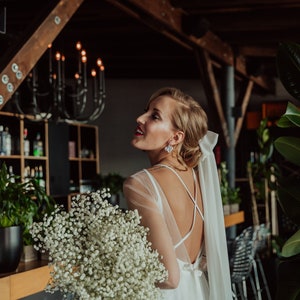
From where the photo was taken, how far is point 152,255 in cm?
178

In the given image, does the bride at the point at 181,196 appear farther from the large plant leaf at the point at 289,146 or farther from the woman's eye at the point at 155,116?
the large plant leaf at the point at 289,146

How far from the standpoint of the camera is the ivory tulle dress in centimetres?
232

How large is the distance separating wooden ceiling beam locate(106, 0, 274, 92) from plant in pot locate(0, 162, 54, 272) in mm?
2759

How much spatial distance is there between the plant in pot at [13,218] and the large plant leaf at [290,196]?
4.36ft

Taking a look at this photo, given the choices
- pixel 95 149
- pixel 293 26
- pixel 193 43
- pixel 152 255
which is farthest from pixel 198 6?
pixel 152 255

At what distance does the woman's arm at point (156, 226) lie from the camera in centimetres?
207

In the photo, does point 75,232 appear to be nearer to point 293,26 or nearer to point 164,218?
point 164,218

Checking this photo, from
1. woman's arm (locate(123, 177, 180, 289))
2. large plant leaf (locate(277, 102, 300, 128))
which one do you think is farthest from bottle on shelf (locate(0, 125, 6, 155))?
woman's arm (locate(123, 177, 180, 289))

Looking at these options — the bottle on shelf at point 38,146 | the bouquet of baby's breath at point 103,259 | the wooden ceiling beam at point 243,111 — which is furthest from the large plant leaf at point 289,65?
the wooden ceiling beam at point 243,111

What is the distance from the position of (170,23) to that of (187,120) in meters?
4.69

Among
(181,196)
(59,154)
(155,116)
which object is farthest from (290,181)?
(59,154)

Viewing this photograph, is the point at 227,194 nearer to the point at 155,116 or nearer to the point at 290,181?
the point at 290,181

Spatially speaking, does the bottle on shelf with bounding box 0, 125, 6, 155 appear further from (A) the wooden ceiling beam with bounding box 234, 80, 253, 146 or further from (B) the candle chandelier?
(A) the wooden ceiling beam with bounding box 234, 80, 253, 146

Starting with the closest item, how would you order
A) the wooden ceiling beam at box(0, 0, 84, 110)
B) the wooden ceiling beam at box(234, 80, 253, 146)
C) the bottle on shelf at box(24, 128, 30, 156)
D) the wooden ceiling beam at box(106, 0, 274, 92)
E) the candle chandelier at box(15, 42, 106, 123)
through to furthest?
→ 1. the wooden ceiling beam at box(0, 0, 84, 110)
2. the candle chandelier at box(15, 42, 106, 123)
3. the wooden ceiling beam at box(106, 0, 274, 92)
4. the bottle on shelf at box(24, 128, 30, 156)
5. the wooden ceiling beam at box(234, 80, 253, 146)
